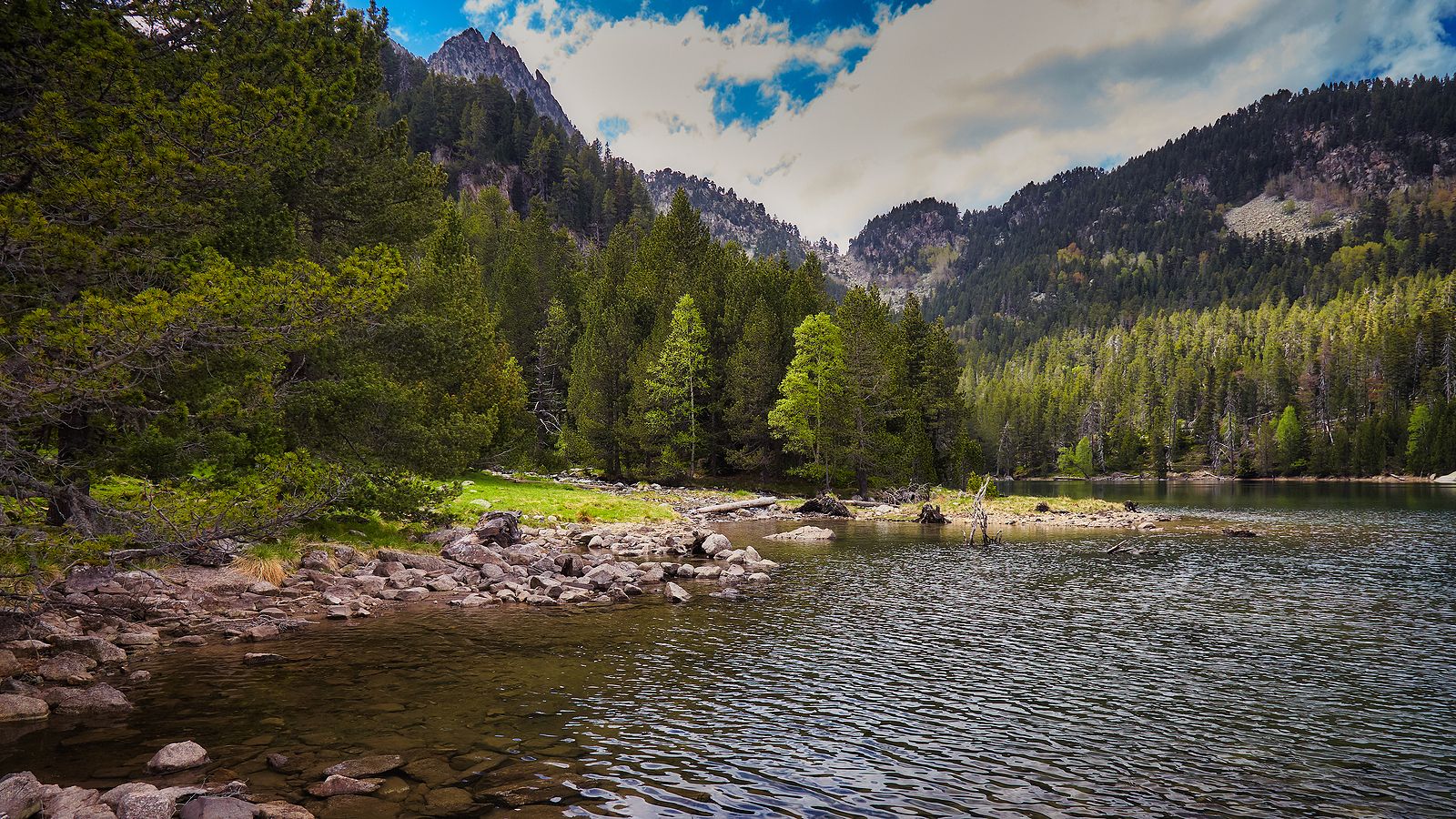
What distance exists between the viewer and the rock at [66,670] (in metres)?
11.7

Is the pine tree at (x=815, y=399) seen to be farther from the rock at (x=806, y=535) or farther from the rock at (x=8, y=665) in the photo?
the rock at (x=8, y=665)

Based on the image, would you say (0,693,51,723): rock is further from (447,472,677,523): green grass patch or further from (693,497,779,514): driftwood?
(693,497,779,514): driftwood

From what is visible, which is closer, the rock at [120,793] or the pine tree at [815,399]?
the rock at [120,793]

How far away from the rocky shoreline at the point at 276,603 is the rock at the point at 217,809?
0.06ft

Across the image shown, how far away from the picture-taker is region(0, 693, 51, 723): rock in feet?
33.2

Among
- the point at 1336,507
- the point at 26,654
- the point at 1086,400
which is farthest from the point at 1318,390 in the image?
the point at 26,654

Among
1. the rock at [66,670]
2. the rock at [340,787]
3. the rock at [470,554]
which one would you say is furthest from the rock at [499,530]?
the rock at [340,787]

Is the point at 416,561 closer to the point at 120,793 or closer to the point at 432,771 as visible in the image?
the point at 432,771

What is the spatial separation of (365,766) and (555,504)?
30.4 meters

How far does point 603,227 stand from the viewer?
145750mm

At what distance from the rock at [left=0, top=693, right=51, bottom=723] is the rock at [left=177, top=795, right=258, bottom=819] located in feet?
16.1

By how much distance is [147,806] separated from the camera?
7.38 meters

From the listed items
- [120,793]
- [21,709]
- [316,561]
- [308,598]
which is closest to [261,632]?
[308,598]

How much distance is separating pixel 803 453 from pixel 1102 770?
50361 millimetres
